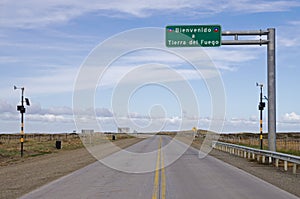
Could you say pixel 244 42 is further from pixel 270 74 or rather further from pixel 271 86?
pixel 271 86

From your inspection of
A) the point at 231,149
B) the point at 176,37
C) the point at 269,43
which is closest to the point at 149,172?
the point at 176,37

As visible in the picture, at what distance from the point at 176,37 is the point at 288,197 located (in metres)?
17.1

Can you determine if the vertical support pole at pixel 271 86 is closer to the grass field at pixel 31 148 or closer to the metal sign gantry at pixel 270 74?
the metal sign gantry at pixel 270 74

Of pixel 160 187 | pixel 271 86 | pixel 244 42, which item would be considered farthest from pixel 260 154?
pixel 160 187

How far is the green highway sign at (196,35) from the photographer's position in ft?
95.5

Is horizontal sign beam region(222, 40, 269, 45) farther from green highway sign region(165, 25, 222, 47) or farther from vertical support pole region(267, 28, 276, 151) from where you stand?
green highway sign region(165, 25, 222, 47)

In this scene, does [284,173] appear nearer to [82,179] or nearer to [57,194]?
[82,179]

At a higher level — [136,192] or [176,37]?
[176,37]

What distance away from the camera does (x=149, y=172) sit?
21484mm

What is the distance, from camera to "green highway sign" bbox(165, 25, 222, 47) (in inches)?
1146

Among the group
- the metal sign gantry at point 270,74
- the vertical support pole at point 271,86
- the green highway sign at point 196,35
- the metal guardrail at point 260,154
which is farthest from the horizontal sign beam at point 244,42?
the metal guardrail at point 260,154

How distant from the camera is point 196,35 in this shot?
95.7ft

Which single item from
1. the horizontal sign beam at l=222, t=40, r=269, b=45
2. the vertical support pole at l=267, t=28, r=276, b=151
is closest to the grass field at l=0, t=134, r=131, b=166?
the horizontal sign beam at l=222, t=40, r=269, b=45

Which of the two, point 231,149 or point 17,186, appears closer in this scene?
point 17,186
